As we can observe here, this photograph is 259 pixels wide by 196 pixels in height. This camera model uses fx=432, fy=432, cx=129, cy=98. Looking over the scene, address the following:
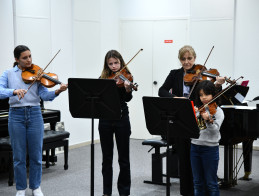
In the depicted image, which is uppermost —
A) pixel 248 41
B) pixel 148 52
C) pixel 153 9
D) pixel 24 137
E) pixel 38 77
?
pixel 153 9

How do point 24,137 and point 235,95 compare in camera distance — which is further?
point 235,95

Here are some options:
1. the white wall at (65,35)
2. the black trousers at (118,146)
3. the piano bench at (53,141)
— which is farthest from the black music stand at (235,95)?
the white wall at (65,35)

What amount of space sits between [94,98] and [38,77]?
34.2 inches

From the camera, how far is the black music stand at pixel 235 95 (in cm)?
461

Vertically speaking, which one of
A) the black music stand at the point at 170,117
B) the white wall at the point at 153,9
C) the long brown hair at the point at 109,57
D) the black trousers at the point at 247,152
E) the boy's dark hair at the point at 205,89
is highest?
the white wall at the point at 153,9

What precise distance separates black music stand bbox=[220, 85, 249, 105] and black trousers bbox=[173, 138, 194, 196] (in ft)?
2.94

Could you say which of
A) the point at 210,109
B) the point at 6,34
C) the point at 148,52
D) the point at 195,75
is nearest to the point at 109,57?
the point at 195,75

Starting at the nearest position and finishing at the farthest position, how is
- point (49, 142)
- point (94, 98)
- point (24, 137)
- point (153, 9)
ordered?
point (94, 98) → point (24, 137) → point (49, 142) → point (153, 9)

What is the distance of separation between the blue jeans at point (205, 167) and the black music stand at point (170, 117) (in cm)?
52

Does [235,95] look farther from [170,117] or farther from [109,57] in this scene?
[170,117]

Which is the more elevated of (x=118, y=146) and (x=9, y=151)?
(x=118, y=146)

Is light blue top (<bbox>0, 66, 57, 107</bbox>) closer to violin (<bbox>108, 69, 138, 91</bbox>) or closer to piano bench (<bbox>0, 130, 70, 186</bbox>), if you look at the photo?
violin (<bbox>108, 69, 138, 91</bbox>)

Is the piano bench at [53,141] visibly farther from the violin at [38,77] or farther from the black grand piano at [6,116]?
the violin at [38,77]

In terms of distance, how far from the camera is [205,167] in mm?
3656
